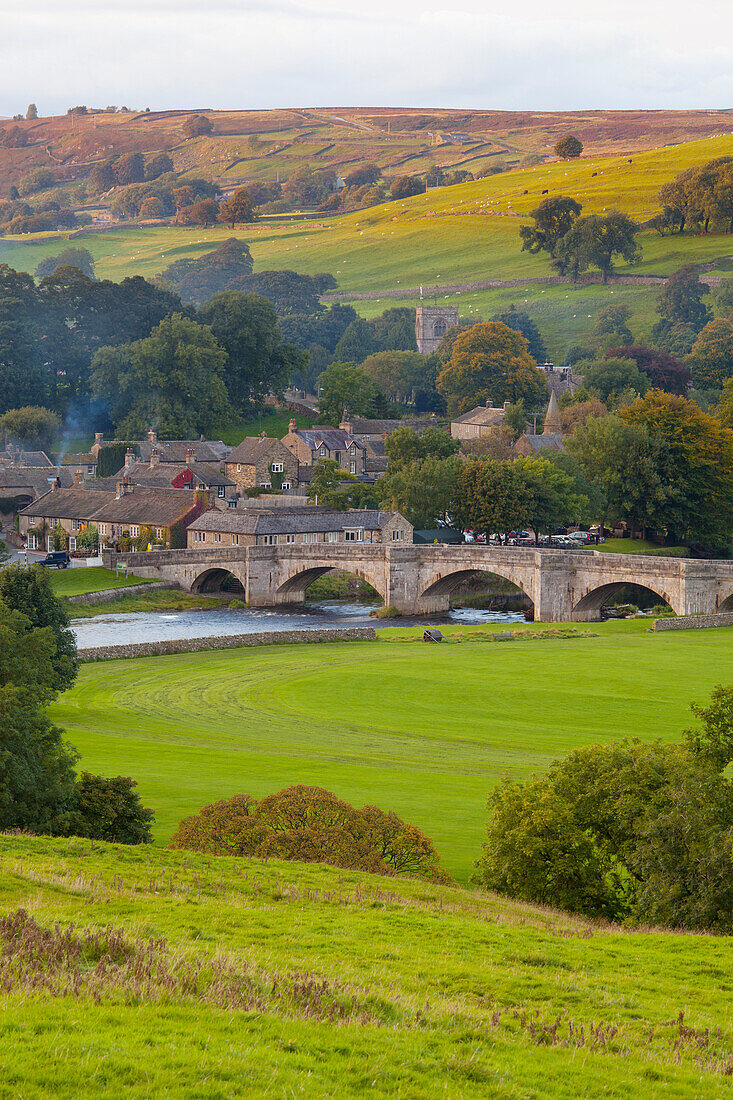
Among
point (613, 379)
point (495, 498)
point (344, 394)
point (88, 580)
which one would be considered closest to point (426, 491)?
point (495, 498)

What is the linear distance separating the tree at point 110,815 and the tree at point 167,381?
111 meters

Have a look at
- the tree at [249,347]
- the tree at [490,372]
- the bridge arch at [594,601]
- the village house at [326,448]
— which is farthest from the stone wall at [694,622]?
the tree at [490,372]

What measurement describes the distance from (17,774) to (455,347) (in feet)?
478

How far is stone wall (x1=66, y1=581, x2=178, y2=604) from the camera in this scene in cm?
8825

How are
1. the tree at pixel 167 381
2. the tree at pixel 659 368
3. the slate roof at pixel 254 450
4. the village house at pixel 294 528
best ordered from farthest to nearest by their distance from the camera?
the tree at pixel 659 368 < the tree at pixel 167 381 < the slate roof at pixel 254 450 < the village house at pixel 294 528

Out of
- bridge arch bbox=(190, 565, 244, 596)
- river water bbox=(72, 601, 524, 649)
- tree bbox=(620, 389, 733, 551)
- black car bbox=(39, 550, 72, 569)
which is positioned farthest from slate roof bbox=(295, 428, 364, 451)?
black car bbox=(39, 550, 72, 569)

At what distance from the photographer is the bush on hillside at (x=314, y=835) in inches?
1049

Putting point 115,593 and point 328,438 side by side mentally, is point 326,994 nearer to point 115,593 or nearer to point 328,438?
point 115,593

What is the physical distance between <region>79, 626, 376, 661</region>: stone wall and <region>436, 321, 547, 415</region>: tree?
88.6 metres

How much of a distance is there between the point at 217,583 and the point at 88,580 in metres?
9.97

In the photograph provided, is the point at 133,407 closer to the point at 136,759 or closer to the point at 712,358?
the point at 712,358

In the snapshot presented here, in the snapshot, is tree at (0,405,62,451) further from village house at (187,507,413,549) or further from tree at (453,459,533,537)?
tree at (453,459,533,537)

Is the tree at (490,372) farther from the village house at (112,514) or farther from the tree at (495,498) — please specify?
the village house at (112,514)

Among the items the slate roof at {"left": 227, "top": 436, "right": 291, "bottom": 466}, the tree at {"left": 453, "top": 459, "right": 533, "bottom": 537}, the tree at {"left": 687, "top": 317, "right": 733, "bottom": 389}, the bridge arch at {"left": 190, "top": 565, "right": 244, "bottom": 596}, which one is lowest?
the bridge arch at {"left": 190, "top": 565, "right": 244, "bottom": 596}
